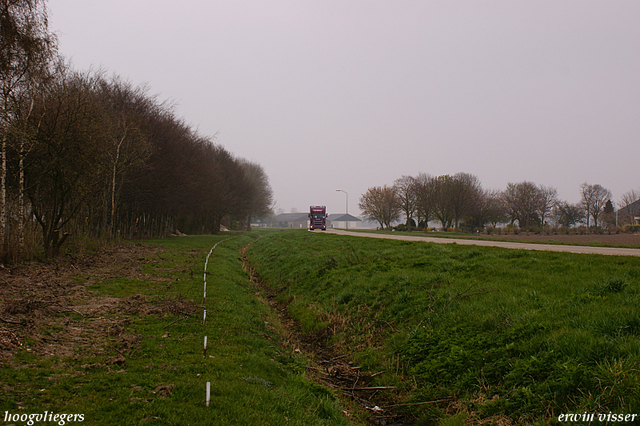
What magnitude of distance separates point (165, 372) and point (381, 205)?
7872 cm

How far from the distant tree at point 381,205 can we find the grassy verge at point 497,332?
222ft

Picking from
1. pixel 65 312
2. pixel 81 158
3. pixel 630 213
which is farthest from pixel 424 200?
pixel 65 312

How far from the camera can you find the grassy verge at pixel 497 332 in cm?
532

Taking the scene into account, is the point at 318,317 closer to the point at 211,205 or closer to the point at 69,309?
the point at 69,309

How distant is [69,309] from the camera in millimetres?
8977

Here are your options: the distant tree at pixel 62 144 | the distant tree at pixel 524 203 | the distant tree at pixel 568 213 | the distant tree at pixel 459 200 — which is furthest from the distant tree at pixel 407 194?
the distant tree at pixel 62 144

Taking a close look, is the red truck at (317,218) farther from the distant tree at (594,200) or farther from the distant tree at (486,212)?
the distant tree at (594,200)

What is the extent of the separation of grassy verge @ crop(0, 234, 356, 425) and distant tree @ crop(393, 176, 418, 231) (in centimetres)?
6699

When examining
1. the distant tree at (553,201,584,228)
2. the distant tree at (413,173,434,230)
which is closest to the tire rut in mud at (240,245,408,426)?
the distant tree at (413,173,434,230)

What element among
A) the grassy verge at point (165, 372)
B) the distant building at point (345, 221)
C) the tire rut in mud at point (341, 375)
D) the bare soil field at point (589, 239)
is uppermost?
the distant building at point (345, 221)

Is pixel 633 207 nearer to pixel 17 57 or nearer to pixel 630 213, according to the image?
pixel 630 213

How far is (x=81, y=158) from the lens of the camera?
17.3 m

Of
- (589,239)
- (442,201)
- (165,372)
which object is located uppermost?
(442,201)

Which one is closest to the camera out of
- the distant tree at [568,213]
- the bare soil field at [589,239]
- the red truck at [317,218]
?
the bare soil field at [589,239]
